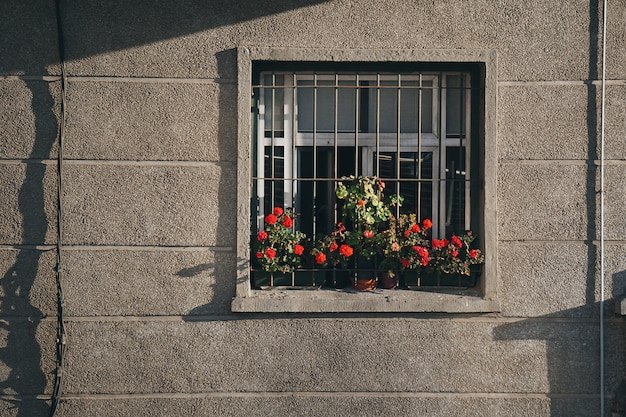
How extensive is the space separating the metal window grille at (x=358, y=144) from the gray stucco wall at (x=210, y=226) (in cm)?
29

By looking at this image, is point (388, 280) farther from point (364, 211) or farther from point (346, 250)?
point (364, 211)

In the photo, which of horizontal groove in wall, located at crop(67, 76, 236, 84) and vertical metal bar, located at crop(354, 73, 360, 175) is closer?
horizontal groove in wall, located at crop(67, 76, 236, 84)

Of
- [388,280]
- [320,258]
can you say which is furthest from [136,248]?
[388,280]

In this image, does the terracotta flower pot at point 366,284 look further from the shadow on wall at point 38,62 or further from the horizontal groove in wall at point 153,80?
the horizontal groove in wall at point 153,80

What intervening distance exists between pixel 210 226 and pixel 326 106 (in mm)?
1306

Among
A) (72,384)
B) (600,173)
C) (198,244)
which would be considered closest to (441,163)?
(600,173)

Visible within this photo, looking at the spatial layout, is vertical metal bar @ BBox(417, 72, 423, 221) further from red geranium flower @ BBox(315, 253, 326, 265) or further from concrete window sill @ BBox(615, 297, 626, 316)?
concrete window sill @ BBox(615, 297, 626, 316)

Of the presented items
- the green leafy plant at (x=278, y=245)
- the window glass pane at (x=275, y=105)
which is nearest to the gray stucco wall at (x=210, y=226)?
the green leafy plant at (x=278, y=245)

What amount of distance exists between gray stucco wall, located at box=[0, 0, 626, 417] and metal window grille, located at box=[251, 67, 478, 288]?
0.96 feet

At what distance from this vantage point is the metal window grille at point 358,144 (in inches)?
199

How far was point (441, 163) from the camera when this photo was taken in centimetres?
508

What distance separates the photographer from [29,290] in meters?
4.85

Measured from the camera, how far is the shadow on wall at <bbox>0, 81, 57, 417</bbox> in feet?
15.9

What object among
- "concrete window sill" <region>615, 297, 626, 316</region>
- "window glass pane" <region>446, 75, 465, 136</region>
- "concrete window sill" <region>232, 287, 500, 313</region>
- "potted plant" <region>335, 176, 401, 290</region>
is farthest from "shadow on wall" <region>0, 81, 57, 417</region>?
"concrete window sill" <region>615, 297, 626, 316</region>
